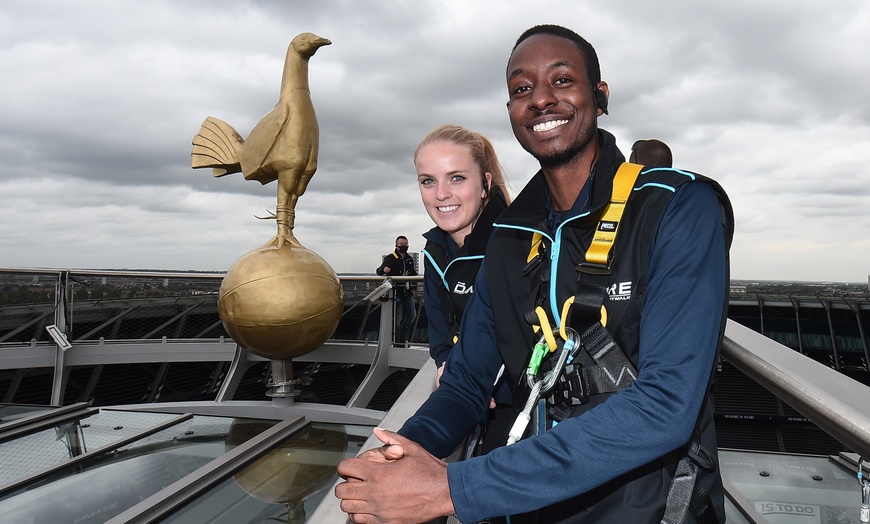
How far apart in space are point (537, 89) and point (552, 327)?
62 centimetres

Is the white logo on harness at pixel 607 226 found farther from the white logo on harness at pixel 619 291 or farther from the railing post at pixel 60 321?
the railing post at pixel 60 321

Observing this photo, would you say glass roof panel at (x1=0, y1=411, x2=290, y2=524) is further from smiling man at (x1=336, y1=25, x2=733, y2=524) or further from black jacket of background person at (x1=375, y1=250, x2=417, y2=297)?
black jacket of background person at (x1=375, y1=250, x2=417, y2=297)

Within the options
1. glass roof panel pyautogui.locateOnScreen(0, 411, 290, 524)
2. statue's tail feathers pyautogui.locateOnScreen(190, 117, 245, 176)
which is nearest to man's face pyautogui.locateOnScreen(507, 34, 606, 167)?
glass roof panel pyautogui.locateOnScreen(0, 411, 290, 524)

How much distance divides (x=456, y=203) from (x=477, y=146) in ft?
0.88

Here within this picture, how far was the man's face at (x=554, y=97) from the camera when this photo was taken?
149cm

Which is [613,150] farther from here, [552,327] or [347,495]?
[347,495]

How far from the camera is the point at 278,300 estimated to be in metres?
4.11

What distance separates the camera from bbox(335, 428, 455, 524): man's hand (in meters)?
1.10

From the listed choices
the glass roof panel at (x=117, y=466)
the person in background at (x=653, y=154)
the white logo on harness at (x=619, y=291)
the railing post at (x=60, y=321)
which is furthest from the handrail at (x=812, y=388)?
the railing post at (x=60, y=321)

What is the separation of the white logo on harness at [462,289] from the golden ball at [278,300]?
2063 mm

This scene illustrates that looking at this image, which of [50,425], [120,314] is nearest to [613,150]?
[50,425]

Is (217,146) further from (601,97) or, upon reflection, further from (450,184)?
(601,97)

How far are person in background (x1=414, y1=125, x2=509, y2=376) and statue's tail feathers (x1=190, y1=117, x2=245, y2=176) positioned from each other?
2.73 m

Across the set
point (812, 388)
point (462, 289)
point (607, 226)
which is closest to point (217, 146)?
point (462, 289)
